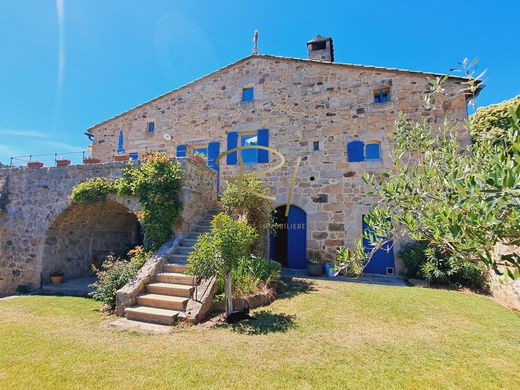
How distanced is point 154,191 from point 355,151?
24.7 feet

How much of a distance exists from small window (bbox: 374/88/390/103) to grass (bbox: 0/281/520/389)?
7.65 m

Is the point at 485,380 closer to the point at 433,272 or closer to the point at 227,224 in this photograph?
the point at 227,224

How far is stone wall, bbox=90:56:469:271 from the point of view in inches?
384

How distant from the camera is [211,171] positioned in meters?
9.17

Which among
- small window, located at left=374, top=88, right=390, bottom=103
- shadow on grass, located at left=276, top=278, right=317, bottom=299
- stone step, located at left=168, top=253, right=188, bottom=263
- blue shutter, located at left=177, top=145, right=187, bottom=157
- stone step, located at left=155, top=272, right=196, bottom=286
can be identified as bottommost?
shadow on grass, located at left=276, top=278, right=317, bottom=299

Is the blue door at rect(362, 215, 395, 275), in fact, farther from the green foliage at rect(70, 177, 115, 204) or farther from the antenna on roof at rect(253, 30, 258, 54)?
the antenna on roof at rect(253, 30, 258, 54)

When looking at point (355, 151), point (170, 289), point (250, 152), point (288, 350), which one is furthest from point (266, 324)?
point (250, 152)

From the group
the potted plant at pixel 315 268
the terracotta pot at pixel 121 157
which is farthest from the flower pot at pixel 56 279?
the potted plant at pixel 315 268

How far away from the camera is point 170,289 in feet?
18.9

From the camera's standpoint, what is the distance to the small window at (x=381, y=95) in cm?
1013

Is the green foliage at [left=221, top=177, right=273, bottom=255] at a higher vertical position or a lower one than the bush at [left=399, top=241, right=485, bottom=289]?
higher

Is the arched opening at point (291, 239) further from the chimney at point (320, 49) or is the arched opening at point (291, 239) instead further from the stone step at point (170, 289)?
the chimney at point (320, 49)

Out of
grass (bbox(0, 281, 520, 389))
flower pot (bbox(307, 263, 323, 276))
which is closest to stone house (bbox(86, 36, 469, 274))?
flower pot (bbox(307, 263, 323, 276))

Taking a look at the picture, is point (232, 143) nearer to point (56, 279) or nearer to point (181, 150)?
point (181, 150)
